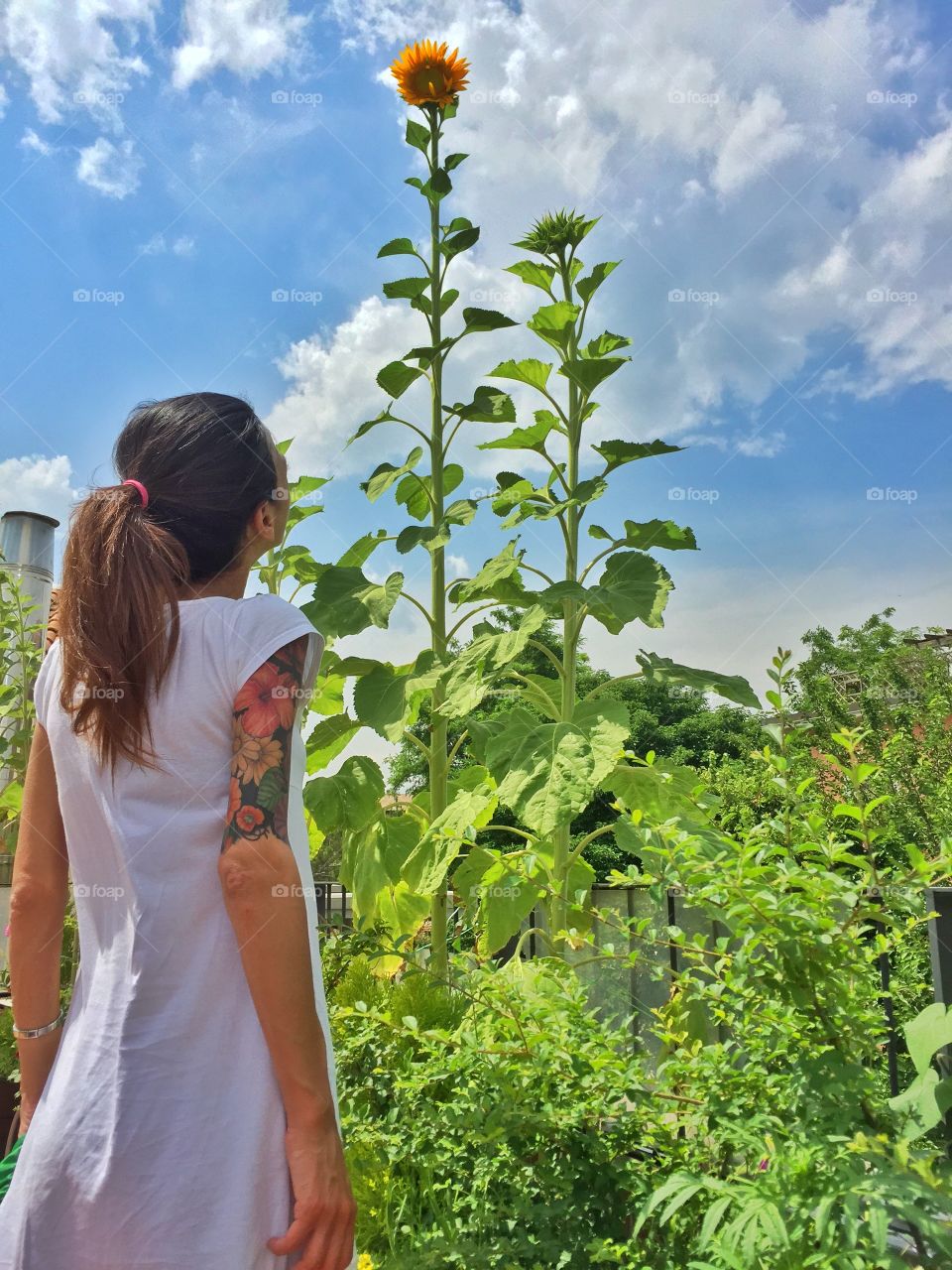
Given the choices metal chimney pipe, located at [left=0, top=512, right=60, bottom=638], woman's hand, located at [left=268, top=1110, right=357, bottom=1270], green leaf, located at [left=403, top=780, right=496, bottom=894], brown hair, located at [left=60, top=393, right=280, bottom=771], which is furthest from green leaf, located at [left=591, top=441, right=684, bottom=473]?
metal chimney pipe, located at [left=0, top=512, right=60, bottom=638]

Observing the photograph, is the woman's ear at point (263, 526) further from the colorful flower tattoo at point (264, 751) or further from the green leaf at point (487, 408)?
the green leaf at point (487, 408)

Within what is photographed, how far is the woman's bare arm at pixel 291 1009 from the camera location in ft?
3.34

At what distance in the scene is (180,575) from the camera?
48.1 inches

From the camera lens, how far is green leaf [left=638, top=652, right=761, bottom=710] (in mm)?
2447

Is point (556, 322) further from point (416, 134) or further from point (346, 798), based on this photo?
point (346, 798)

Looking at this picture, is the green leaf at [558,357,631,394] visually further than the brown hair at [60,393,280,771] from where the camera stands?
Yes

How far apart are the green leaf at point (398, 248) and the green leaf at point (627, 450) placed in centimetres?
87

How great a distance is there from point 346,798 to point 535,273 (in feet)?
5.39

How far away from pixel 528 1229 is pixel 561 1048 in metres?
0.27

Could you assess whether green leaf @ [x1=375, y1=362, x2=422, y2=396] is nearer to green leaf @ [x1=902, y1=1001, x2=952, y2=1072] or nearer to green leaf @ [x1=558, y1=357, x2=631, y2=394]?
green leaf @ [x1=558, y1=357, x2=631, y2=394]

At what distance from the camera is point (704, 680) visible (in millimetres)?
2488

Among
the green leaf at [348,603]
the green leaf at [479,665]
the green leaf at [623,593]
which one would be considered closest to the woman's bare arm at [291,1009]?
the green leaf at [479,665]

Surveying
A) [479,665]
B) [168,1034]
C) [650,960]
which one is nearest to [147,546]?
[168,1034]

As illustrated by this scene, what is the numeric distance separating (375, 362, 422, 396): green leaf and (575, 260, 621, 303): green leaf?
0.54 m
